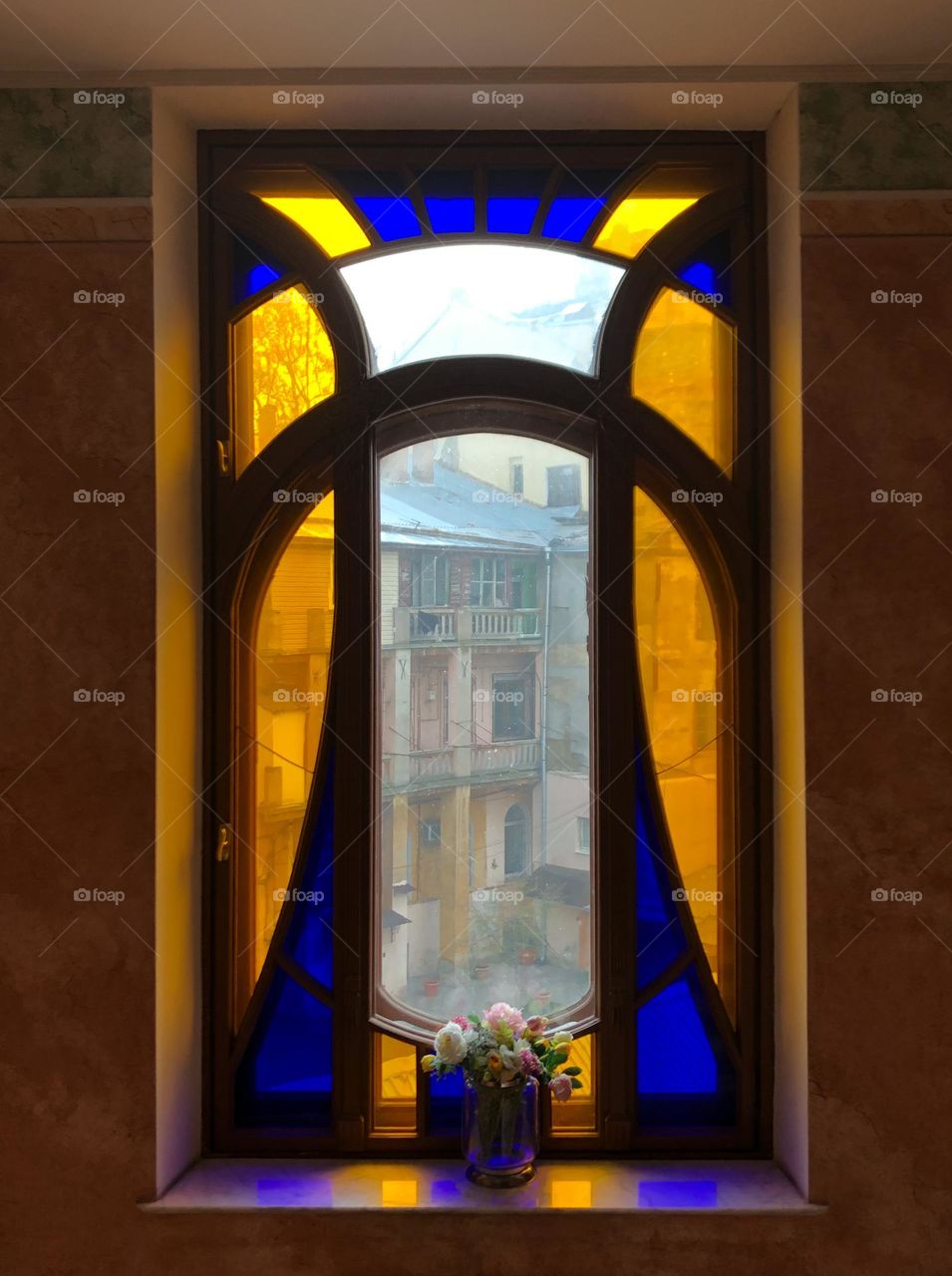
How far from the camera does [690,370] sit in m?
2.31

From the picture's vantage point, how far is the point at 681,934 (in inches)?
89.4

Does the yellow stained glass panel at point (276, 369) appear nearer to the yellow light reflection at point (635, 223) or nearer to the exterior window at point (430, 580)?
the exterior window at point (430, 580)

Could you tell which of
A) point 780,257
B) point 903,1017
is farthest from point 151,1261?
point 780,257

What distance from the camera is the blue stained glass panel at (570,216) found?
2.29m

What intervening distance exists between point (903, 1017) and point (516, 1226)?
0.92m

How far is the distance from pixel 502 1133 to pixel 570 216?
6.81ft

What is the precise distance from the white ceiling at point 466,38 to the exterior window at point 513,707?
4.36 ft

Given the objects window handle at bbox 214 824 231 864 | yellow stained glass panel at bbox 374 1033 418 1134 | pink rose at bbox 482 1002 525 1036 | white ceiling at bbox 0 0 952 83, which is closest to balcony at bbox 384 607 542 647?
window handle at bbox 214 824 231 864

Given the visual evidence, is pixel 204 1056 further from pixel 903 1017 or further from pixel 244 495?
pixel 903 1017

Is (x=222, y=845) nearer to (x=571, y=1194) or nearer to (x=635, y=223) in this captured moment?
(x=571, y=1194)

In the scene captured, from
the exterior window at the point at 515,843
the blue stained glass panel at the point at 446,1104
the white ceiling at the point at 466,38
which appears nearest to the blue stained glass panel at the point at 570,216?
the white ceiling at the point at 466,38

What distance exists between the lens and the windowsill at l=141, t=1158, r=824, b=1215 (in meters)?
2.03

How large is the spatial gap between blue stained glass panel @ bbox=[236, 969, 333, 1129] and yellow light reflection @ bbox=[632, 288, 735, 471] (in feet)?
5.28

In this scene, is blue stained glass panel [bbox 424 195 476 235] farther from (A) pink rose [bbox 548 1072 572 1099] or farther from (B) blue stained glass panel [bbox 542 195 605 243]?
(A) pink rose [bbox 548 1072 572 1099]
